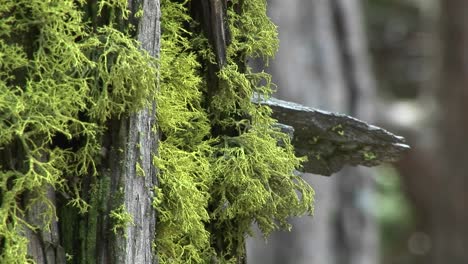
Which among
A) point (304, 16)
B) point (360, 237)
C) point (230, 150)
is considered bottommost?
point (230, 150)

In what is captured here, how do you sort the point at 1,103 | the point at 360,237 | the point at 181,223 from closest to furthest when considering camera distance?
1. the point at 1,103
2. the point at 181,223
3. the point at 360,237

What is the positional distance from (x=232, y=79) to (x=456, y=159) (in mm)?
5465

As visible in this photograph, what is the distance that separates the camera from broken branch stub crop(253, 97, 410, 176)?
4.66ft

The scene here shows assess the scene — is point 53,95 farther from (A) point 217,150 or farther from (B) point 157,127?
(A) point 217,150

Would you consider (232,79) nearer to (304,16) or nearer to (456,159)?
(304,16)

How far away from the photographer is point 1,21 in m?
0.95

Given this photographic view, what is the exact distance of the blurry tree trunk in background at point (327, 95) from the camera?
5152 millimetres

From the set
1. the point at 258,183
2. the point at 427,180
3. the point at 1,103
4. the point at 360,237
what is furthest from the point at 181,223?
the point at 427,180

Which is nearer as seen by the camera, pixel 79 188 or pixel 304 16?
pixel 79 188

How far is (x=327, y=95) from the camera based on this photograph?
17.2ft

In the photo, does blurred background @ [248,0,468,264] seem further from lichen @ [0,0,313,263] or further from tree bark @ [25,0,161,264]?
tree bark @ [25,0,161,264]

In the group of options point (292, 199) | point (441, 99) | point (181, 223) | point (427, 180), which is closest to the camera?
point (181, 223)

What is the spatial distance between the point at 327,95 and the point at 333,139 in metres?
3.80

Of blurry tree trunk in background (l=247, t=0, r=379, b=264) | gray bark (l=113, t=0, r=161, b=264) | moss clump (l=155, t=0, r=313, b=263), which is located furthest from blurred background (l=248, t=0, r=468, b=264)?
gray bark (l=113, t=0, r=161, b=264)
